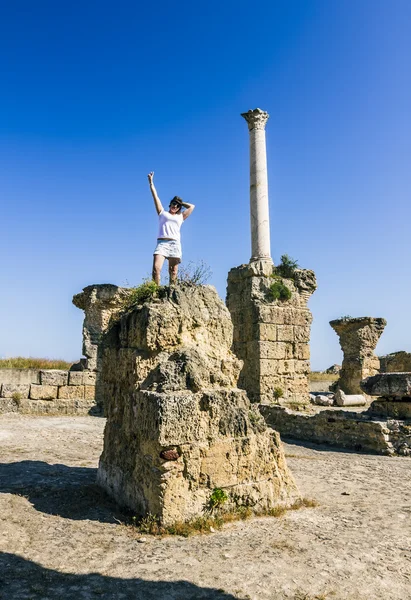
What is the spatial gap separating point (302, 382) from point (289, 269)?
10.9ft

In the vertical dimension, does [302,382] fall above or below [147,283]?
below

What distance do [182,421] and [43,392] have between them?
32.6 ft

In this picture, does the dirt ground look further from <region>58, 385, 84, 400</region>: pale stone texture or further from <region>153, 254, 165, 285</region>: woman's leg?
<region>58, 385, 84, 400</region>: pale stone texture

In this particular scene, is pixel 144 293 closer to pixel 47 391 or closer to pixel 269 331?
pixel 269 331

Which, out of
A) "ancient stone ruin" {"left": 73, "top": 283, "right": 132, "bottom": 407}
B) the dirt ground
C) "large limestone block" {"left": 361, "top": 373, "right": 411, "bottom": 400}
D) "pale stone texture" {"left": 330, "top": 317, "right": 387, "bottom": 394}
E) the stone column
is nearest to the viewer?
the dirt ground

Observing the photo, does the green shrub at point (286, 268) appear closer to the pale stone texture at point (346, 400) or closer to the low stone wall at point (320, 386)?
the pale stone texture at point (346, 400)

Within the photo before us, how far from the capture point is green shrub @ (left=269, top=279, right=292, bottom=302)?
13.3m

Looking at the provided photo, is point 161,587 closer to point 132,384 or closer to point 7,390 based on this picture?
point 132,384

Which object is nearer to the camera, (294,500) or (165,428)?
(165,428)

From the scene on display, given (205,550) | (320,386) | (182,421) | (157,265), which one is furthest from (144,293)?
(320,386)

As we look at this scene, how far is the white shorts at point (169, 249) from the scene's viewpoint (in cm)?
693

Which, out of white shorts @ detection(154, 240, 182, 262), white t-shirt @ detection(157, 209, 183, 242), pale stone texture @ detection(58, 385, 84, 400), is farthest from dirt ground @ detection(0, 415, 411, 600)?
pale stone texture @ detection(58, 385, 84, 400)

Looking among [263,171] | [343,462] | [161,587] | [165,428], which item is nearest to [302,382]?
[343,462]

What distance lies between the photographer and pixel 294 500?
17.3 ft
